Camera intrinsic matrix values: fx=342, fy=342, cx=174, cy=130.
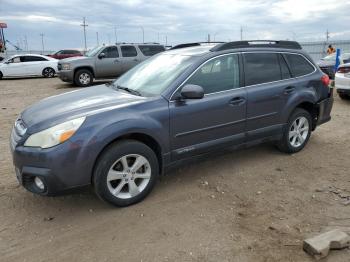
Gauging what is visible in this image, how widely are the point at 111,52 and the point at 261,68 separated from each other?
35.9ft

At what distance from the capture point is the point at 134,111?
3.58 metres

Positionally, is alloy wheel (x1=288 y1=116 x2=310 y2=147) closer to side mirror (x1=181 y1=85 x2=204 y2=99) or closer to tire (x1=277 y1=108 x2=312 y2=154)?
tire (x1=277 y1=108 x2=312 y2=154)

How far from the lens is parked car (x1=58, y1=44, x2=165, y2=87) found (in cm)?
1431

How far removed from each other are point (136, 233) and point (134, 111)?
1224mm

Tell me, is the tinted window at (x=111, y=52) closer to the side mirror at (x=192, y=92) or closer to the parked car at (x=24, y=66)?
the parked car at (x=24, y=66)

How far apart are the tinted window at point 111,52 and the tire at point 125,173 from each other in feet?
38.2

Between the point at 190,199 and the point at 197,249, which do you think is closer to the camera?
the point at 197,249

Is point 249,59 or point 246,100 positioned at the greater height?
point 249,59

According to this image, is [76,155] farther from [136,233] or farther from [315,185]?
[315,185]

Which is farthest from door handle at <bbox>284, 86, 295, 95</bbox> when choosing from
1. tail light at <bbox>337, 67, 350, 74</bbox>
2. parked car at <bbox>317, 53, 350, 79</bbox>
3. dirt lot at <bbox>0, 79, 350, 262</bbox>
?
parked car at <bbox>317, 53, 350, 79</bbox>

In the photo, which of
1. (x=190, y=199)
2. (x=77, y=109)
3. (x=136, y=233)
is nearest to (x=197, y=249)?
(x=136, y=233)

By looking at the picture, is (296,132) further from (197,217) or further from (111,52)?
(111,52)

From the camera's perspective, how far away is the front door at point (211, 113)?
388 centimetres

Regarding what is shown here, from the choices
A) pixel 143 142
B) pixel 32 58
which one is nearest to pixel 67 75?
pixel 32 58
